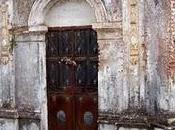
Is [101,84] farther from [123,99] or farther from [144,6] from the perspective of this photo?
[144,6]

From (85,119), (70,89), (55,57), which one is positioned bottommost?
(85,119)

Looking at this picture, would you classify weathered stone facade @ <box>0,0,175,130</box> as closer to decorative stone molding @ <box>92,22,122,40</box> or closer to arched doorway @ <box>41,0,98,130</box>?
decorative stone molding @ <box>92,22,122,40</box>

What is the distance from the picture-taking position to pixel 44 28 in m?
9.66

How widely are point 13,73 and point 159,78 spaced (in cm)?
330

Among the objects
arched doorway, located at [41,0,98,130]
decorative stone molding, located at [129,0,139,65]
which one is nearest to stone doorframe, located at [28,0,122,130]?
arched doorway, located at [41,0,98,130]

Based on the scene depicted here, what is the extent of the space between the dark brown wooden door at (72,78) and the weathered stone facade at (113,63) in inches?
7.8

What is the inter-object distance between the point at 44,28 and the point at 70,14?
63 centimetres

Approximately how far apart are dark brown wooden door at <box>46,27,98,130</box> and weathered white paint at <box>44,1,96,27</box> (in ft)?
0.49

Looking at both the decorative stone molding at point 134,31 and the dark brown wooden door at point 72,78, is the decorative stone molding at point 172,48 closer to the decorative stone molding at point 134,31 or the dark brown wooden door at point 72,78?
the decorative stone molding at point 134,31

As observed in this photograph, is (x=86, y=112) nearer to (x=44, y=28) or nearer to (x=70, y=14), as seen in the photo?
(x=44, y=28)

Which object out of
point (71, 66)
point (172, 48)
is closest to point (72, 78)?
point (71, 66)

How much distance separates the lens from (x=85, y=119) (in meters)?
9.60

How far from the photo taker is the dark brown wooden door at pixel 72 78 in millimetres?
9500

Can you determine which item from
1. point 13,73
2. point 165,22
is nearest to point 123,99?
point 165,22
